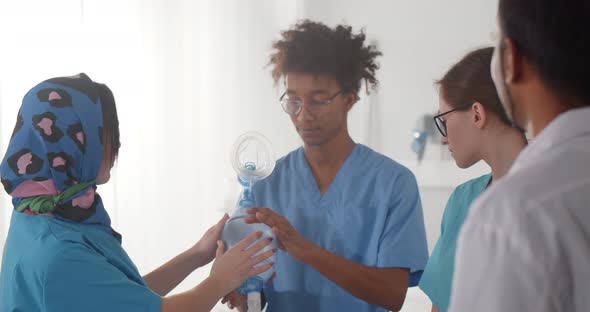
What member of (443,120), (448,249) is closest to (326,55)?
(443,120)

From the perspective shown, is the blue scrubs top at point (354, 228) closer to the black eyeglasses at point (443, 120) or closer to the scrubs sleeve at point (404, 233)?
the scrubs sleeve at point (404, 233)

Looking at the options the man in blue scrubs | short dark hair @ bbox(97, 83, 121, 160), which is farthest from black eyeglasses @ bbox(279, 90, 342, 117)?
short dark hair @ bbox(97, 83, 121, 160)

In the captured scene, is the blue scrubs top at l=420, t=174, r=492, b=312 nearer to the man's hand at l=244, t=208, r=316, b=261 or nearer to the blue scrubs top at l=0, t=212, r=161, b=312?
the man's hand at l=244, t=208, r=316, b=261

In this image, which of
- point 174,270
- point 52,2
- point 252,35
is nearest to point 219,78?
point 252,35

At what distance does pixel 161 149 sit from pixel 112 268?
4.53ft

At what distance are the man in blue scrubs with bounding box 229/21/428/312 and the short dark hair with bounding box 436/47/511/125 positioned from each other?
0.26 metres

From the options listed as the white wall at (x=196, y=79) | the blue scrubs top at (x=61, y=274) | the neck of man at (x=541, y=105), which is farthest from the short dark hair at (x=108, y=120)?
the white wall at (x=196, y=79)

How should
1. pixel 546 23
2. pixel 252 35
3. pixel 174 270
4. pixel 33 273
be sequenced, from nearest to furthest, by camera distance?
1. pixel 546 23
2. pixel 33 273
3. pixel 174 270
4. pixel 252 35

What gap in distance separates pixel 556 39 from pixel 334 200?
0.87 m

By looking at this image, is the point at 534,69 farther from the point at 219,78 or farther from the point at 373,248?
the point at 219,78

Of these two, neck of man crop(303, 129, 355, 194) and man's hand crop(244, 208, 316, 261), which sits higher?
neck of man crop(303, 129, 355, 194)

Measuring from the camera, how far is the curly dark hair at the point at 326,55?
4.40 ft

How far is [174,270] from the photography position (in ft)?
4.13

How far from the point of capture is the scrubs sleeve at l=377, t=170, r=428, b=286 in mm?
1253
